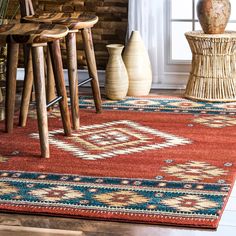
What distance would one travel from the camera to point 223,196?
10.5ft

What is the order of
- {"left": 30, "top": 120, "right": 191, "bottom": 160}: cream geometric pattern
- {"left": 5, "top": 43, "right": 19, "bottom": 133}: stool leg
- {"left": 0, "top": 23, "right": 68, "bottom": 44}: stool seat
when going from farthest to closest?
{"left": 5, "top": 43, "right": 19, "bottom": 133}: stool leg, {"left": 30, "top": 120, "right": 191, "bottom": 160}: cream geometric pattern, {"left": 0, "top": 23, "right": 68, "bottom": 44}: stool seat

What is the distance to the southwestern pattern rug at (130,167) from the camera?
3090 millimetres

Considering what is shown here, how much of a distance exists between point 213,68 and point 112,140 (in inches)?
43.1

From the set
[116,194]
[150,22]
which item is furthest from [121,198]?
[150,22]

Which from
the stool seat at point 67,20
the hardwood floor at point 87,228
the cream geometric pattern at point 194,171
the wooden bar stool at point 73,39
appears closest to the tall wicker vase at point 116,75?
the wooden bar stool at point 73,39

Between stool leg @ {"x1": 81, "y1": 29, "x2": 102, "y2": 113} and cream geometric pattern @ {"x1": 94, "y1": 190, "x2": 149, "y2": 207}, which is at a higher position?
stool leg @ {"x1": 81, "y1": 29, "x2": 102, "y2": 113}

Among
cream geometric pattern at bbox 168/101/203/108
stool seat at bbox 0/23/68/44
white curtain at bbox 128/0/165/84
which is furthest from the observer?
white curtain at bbox 128/0/165/84

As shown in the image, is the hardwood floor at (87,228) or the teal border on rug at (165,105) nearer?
the hardwood floor at (87,228)

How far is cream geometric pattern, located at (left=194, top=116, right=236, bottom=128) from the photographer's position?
4320mm

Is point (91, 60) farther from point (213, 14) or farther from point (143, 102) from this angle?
point (213, 14)

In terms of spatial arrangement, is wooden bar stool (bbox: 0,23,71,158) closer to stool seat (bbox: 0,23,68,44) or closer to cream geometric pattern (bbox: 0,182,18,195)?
stool seat (bbox: 0,23,68,44)

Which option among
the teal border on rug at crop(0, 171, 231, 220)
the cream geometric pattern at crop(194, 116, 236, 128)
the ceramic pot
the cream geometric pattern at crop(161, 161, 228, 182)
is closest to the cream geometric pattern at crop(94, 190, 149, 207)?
the teal border on rug at crop(0, 171, 231, 220)

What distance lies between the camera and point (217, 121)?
441cm

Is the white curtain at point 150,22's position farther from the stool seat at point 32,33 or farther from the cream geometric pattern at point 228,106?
the stool seat at point 32,33
